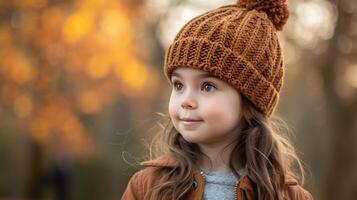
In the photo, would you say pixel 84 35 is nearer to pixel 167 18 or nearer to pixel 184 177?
pixel 167 18

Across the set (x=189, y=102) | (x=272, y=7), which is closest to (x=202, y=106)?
(x=189, y=102)

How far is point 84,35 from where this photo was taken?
12070mm

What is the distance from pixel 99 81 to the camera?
1366cm

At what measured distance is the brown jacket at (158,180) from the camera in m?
3.29

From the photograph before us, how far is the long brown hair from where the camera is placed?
3.30 metres

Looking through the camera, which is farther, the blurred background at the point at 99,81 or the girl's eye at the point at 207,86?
the blurred background at the point at 99,81

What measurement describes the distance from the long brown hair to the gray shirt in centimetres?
6

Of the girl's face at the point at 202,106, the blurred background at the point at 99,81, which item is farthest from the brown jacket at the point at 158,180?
the blurred background at the point at 99,81

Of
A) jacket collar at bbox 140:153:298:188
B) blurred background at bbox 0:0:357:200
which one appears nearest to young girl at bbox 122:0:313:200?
jacket collar at bbox 140:153:298:188

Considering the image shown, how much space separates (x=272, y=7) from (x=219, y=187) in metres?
0.97

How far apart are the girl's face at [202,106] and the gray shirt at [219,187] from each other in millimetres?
174

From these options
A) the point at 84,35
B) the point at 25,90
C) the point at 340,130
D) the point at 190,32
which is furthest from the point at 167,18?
the point at 190,32

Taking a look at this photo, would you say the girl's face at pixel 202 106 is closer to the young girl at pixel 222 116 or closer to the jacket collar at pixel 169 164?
the young girl at pixel 222 116

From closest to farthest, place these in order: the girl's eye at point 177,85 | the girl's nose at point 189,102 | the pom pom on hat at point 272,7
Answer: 1. the girl's nose at point 189,102
2. the girl's eye at point 177,85
3. the pom pom on hat at point 272,7
